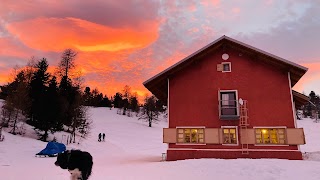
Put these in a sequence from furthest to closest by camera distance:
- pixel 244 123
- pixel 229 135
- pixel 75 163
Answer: pixel 229 135 < pixel 244 123 < pixel 75 163

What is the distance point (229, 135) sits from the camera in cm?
2175

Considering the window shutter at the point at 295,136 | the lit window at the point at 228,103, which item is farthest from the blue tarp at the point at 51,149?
the window shutter at the point at 295,136

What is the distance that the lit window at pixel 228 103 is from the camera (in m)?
22.4

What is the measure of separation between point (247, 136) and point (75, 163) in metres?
16.1

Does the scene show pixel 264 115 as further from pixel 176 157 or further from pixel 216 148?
pixel 176 157

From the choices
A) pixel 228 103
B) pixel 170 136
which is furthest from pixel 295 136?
pixel 170 136

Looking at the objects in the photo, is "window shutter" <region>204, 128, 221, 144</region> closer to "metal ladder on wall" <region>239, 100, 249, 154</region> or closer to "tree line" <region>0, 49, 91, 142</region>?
"metal ladder on wall" <region>239, 100, 249, 154</region>

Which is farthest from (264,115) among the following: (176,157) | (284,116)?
(176,157)

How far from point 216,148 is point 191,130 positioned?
2.55 meters

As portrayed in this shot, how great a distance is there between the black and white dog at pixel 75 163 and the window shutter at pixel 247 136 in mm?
15464

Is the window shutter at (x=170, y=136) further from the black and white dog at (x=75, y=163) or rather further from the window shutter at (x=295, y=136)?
the black and white dog at (x=75, y=163)

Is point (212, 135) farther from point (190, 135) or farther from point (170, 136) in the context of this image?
point (170, 136)

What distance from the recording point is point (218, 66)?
23266 mm

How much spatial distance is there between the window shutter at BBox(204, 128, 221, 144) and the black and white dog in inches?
568
